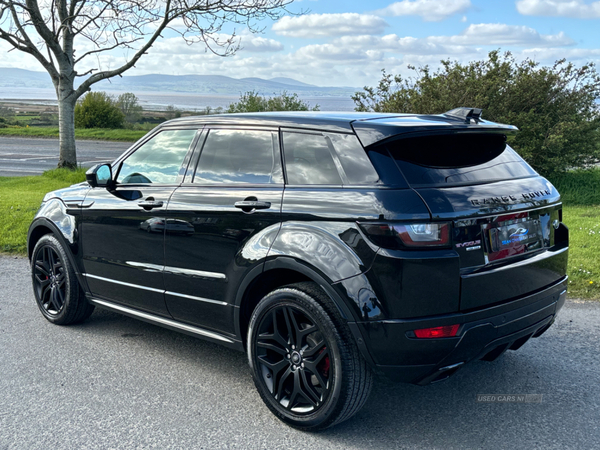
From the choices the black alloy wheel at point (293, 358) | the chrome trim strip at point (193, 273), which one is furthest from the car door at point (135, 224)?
the black alloy wheel at point (293, 358)

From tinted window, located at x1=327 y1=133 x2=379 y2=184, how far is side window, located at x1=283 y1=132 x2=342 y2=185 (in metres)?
0.06

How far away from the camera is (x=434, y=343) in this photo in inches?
117

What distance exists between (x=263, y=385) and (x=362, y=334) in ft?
2.73

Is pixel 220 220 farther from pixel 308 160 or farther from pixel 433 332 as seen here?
pixel 433 332

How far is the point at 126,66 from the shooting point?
1639cm

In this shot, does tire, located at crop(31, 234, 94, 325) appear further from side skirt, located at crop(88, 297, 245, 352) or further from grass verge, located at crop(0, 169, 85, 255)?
grass verge, located at crop(0, 169, 85, 255)

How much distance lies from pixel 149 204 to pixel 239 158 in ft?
2.58

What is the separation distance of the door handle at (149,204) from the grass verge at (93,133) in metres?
28.5

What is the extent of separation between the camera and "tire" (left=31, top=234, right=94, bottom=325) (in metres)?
5.00

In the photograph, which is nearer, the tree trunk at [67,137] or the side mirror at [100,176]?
the side mirror at [100,176]

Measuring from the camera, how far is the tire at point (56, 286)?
5.00 metres

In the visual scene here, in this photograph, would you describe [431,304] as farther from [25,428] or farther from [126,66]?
[126,66]

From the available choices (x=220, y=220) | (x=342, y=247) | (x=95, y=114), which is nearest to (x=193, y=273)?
(x=220, y=220)

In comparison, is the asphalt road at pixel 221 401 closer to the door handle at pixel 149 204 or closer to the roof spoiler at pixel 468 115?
the door handle at pixel 149 204
